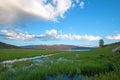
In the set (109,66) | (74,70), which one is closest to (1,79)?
(74,70)

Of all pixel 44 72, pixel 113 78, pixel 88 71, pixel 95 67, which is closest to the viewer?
pixel 113 78

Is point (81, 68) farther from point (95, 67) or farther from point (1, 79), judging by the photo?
point (1, 79)

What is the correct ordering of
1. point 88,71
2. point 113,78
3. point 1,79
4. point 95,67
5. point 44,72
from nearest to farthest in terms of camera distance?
point 113,78 → point 1,79 → point 44,72 → point 88,71 → point 95,67

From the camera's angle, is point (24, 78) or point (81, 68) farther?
point (81, 68)

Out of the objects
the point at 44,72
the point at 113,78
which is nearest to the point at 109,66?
the point at 44,72

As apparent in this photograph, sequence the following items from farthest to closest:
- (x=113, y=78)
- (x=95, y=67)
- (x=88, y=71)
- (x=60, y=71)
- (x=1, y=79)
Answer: (x=95, y=67) < (x=88, y=71) < (x=60, y=71) < (x=1, y=79) < (x=113, y=78)

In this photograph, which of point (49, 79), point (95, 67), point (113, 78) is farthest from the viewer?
point (95, 67)

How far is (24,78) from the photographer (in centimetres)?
1336

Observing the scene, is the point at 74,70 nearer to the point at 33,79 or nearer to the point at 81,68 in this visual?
the point at 81,68

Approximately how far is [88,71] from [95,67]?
5.39 feet

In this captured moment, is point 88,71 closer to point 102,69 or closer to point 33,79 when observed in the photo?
point 102,69

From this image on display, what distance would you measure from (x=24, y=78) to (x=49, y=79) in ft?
6.52

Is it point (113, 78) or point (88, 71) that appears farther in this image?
point (88, 71)

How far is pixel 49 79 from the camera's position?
46.1ft
